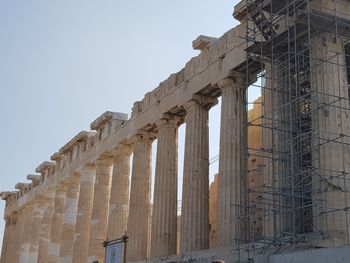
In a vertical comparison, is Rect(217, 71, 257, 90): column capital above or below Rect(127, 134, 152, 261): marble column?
above

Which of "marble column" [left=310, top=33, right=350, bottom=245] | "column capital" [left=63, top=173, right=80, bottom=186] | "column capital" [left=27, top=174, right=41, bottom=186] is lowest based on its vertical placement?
"marble column" [left=310, top=33, right=350, bottom=245]

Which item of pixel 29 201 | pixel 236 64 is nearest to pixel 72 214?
pixel 29 201

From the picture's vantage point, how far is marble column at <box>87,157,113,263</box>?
38781 mm

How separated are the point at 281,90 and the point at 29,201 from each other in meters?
37.4

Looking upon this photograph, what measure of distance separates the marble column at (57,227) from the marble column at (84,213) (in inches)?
209

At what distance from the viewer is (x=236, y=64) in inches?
1054

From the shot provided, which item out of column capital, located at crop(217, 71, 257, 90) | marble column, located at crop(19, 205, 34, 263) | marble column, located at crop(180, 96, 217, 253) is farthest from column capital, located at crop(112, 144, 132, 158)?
marble column, located at crop(19, 205, 34, 263)

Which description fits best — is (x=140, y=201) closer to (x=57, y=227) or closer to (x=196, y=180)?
(x=196, y=180)

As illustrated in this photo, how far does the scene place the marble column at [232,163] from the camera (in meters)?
25.4

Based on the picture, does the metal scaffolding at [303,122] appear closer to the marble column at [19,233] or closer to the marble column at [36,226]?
the marble column at [36,226]

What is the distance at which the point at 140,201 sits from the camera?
A: 1359 inches

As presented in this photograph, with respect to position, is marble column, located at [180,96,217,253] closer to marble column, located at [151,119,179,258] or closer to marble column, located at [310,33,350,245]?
marble column, located at [151,119,179,258]

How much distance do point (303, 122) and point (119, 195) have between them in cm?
1663

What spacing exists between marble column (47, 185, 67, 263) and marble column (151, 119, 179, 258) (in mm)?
17909
